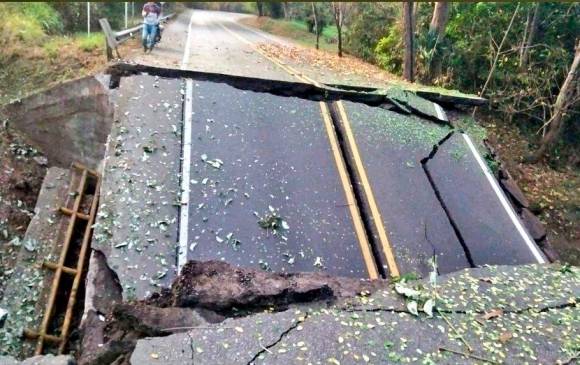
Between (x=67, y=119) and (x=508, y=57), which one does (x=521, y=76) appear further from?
(x=67, y=119)

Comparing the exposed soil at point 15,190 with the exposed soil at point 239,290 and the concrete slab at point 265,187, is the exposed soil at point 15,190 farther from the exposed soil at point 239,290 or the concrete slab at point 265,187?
the exposed soil at point 239,290

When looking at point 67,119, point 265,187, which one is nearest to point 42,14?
point 67,119

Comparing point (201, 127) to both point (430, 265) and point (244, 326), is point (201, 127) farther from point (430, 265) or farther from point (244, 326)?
point (244, 326)

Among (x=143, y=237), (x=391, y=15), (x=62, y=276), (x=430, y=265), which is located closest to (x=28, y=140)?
(x=62, y=276)

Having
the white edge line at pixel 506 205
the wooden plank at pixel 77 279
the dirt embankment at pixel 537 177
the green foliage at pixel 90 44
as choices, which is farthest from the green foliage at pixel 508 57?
the wooden plank at pixel 77 279

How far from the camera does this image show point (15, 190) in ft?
30.5

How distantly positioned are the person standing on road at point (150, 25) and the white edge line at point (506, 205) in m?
8.47

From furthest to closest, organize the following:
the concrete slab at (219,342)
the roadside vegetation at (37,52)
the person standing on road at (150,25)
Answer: the person standing on road at (150,25), the roadside vegetation at (37,52), the concrete slab at (219,342)

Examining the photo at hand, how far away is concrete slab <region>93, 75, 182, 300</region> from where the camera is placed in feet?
18.6

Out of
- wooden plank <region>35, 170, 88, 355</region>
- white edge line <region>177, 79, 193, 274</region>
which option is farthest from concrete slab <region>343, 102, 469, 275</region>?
wooden plank <region>35, 170, 88, 355</region>

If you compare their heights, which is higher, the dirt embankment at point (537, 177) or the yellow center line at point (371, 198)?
the yellow center line at point (371, 198)

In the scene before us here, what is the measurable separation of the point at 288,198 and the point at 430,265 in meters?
1.98

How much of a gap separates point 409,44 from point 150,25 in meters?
7.55

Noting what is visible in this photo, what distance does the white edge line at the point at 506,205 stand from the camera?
716 cm
